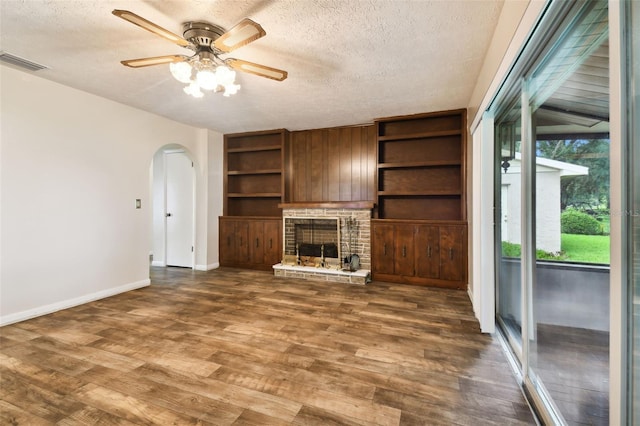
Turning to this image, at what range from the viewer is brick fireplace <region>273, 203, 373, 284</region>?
4.36 m

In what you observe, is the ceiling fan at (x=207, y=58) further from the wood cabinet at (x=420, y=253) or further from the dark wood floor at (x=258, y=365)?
the wood cabinet at (x=420, y=253)

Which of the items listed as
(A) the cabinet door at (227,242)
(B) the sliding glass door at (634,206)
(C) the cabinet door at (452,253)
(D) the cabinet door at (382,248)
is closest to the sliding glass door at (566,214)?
(B) the sliding glass door at (634,206)

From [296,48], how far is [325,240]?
122 inches

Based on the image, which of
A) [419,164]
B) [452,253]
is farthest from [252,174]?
[452,253]

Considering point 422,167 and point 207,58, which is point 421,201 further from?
point 207,58

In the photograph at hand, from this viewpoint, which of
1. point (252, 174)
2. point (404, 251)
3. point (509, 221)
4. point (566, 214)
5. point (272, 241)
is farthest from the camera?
point (252, 174)

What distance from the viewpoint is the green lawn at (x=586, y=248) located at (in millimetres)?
1027

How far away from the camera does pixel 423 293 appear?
3.70 meters

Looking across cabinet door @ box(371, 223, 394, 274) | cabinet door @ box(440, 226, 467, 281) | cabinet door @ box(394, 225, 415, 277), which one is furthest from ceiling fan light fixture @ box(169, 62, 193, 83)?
cabinet door @ box(440, 226, 467, 281)

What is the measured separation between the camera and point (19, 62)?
2.61 meters

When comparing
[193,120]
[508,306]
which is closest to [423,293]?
[508,306]

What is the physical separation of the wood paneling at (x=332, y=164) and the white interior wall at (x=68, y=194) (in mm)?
2249

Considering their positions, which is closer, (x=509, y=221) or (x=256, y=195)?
(x=509, y=221)

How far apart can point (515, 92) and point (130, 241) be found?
182 inches
